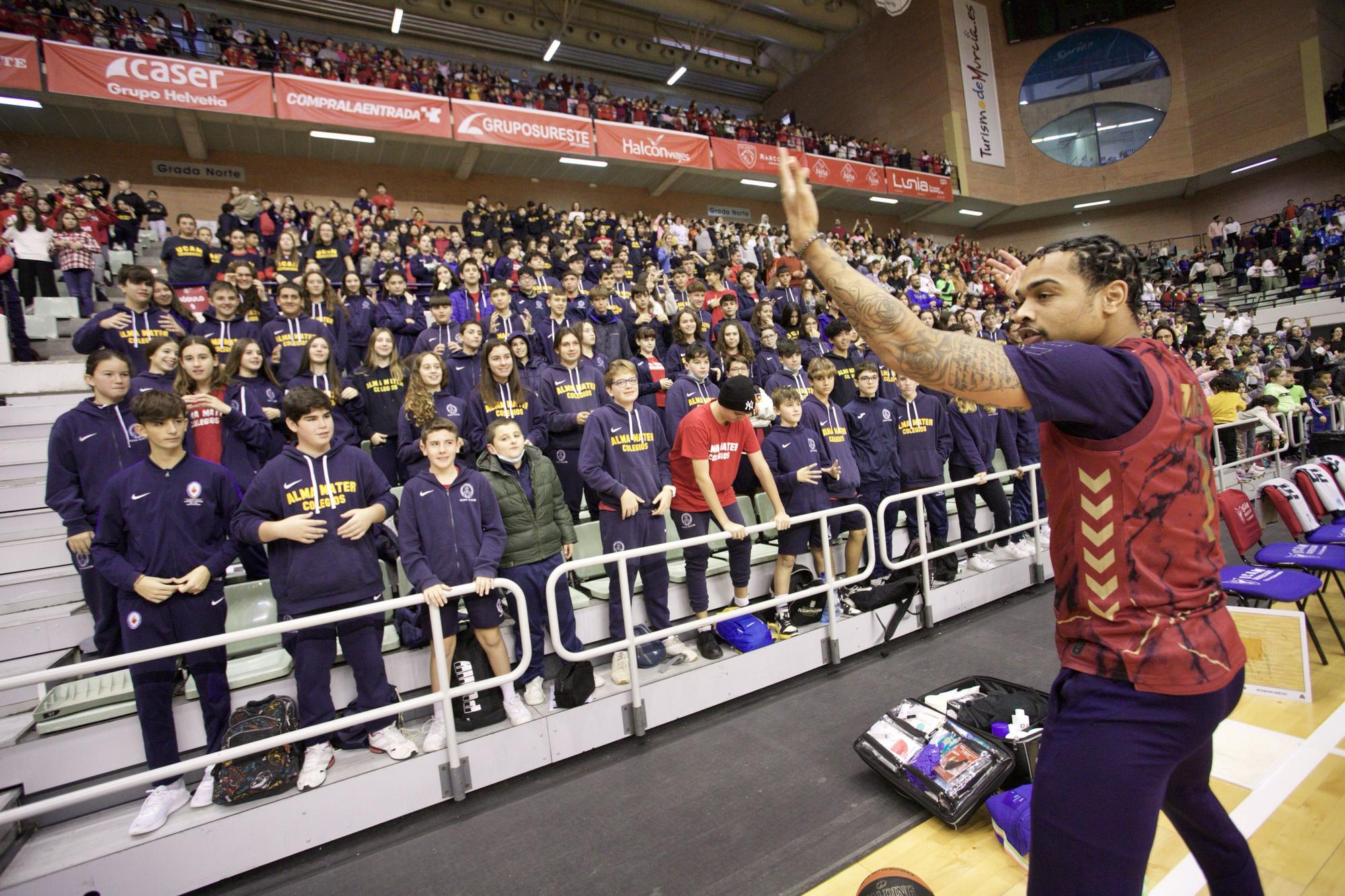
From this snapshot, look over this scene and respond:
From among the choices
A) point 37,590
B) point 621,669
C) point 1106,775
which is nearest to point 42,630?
point 37,590

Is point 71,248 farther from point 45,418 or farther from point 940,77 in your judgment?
point 940,77

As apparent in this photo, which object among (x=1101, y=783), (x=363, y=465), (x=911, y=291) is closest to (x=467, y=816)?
(x=363, y=465)

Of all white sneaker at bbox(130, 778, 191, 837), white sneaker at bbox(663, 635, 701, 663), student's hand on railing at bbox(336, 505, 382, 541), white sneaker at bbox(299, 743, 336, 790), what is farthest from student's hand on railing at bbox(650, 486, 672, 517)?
white sneaker at bbox(130, 778, 191, 837)

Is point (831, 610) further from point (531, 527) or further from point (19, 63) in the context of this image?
point (19, 63)

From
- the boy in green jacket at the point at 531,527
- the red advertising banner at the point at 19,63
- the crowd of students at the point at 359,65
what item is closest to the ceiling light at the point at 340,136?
the crowd of students at the point at 359,65

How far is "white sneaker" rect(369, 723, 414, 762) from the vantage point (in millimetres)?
3295

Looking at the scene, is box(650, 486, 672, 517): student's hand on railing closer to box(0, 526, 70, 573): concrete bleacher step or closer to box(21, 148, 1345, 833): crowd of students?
box(21, 148, 1345, 833): crowd of students

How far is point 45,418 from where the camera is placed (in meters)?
5.74

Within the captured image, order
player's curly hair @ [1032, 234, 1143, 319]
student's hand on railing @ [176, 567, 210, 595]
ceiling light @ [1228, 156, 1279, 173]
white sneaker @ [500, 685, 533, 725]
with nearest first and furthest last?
player's curly hair @ [1032, 234, 1143, 319] → student's hand on railing @ [176, 567, 210, 595] → white sneaker @ [500, 685, 533, 725] → ceiling light @ [1228, 156, 1279, 173]

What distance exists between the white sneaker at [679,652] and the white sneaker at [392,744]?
5.55 feet

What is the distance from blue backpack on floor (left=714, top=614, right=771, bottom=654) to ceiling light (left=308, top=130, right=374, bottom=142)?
50.0 ft

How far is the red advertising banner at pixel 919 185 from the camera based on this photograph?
22.0m

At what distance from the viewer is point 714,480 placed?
4699 mm

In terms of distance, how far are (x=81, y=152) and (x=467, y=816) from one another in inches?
709
